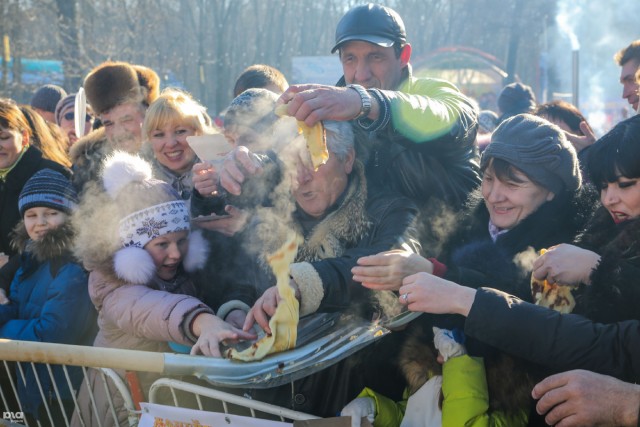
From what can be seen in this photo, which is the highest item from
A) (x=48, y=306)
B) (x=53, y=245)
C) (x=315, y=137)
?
(x=315, y=137)

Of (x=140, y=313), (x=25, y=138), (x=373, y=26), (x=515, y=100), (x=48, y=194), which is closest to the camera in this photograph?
(x=140, y=313)

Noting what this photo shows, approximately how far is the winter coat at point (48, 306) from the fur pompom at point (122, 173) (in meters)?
0.59

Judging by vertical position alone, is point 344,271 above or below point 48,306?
above

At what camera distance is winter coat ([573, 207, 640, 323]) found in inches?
86.8

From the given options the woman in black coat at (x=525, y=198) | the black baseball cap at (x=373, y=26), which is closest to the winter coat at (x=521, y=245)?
the woman in black coat at (x=525, y=198)

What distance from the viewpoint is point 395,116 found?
8.95ft

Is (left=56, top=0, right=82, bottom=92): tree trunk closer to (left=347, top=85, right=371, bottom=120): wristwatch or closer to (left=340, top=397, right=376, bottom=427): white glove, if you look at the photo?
(left=347, top=85, right=371, bottom=120): wristwatch

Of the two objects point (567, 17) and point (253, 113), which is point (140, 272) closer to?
point (253, 113)

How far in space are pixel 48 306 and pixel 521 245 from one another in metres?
2.33

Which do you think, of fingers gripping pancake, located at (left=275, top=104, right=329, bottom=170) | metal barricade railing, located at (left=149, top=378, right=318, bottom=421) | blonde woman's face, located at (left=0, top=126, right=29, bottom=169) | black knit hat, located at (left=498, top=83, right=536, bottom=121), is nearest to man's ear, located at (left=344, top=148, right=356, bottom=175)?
fingers gripping pancake, located at (left=275, top=104, right=329, bottom=170)

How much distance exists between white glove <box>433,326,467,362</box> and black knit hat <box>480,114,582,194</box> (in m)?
0.73

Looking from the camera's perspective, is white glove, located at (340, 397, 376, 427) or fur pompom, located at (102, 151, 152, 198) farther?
fur pompom, located at (102, 151, 152, 198)

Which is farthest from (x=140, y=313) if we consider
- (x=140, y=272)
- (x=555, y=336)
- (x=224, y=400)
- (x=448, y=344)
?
(x=555, y=336)

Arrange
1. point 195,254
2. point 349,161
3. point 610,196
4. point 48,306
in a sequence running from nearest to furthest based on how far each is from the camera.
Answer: point 610,196 < point 349,161 < point 195,254 < point 48,306
